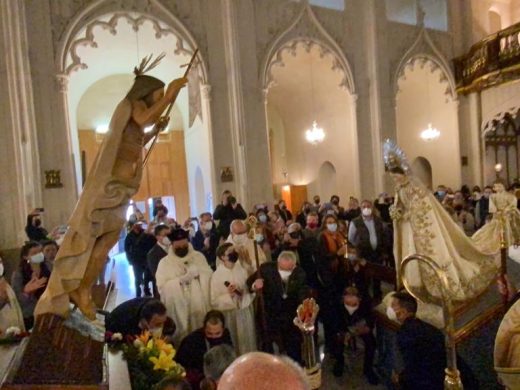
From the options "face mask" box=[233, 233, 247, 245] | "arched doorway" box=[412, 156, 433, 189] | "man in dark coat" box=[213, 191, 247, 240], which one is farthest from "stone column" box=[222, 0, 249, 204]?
"arched doorway" box=[412, 156, 433, 189]

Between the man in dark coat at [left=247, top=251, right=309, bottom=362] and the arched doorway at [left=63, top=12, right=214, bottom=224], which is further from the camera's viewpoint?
the arched doorway at [left=63, top=12, right=214, bottom=224]

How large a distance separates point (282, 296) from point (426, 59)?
12.8m

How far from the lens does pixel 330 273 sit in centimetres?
600

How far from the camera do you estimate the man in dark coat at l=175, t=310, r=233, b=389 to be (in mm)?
4121

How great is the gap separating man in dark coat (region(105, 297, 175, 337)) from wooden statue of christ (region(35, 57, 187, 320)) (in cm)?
129

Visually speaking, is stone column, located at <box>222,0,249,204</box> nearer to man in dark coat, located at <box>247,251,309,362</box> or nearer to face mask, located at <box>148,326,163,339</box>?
man in dark coat, located at <box>247,251,309,362</box>

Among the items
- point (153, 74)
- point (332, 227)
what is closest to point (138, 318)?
point (332, 227)

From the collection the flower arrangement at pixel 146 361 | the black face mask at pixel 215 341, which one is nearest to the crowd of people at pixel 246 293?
the black face mask at pixel 215 341

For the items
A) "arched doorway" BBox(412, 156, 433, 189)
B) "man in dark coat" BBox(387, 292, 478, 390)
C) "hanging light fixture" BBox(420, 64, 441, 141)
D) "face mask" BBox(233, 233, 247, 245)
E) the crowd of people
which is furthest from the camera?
"arched doorway" BBox(412, 156, 433, 189)

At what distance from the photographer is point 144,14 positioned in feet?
35.3

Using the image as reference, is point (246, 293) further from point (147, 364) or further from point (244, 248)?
point (147, 364)

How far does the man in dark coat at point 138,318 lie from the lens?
150 inches

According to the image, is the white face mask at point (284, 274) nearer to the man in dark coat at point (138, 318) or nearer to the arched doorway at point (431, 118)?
the man in dark coat at point (138, 318)

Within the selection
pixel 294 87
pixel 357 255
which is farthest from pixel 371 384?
pixel 294 87
